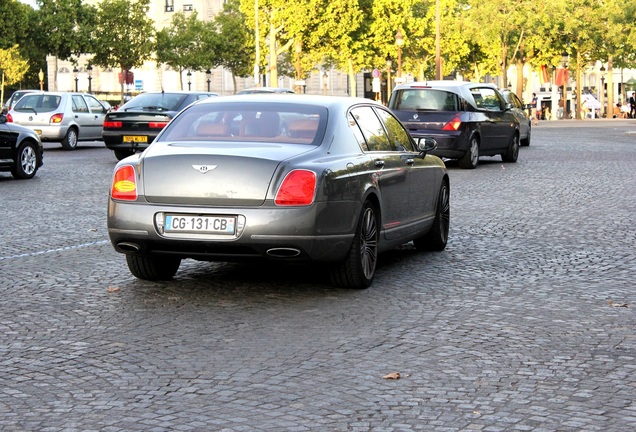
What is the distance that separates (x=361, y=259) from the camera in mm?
9016

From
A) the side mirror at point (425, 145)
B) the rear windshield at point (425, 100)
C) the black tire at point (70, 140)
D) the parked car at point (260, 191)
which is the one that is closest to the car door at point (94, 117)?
the black tire at point (70, 140)

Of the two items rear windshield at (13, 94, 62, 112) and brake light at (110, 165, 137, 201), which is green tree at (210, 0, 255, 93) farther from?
brake light at (110, 165, 137, 201)

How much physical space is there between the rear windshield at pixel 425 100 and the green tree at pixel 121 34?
66.0m

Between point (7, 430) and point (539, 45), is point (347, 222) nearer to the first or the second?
point (7, 430)

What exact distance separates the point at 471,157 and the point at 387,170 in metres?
15.0

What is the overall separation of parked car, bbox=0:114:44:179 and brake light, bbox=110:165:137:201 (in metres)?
13.1

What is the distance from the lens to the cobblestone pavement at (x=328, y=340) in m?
5.43

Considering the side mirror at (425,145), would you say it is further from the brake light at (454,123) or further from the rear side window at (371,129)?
the brake light at (454,123)

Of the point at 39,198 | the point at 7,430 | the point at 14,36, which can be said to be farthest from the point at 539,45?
the point at 7,430

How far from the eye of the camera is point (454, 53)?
296 ft

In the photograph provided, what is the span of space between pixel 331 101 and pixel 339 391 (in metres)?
4.22

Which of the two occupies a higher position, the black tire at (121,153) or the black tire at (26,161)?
the black tire at (26,161)

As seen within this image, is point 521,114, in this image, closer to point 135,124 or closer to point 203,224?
point 135,124

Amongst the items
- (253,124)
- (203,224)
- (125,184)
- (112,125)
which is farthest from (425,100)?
(203,224)
